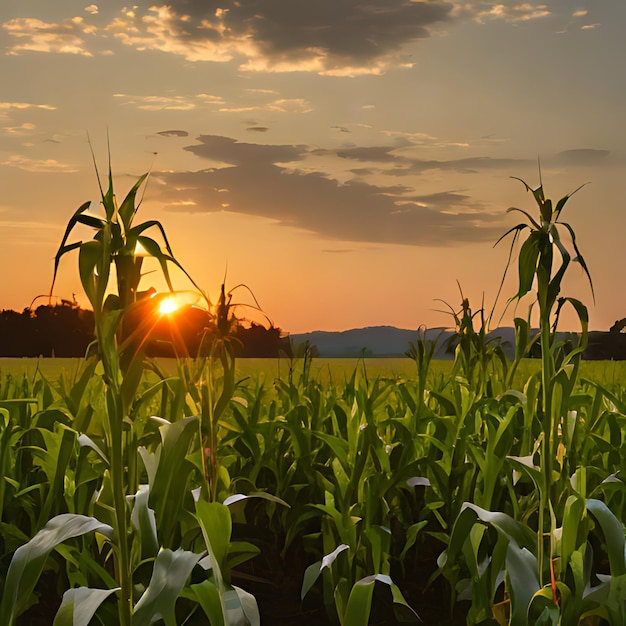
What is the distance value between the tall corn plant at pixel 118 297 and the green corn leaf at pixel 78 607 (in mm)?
116

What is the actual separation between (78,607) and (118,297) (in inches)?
29.6

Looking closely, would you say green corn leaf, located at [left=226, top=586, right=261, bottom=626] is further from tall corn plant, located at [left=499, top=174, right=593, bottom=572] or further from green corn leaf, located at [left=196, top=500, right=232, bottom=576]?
tall corn plant, located at [left=499, top=174, right=593, bottom=572]

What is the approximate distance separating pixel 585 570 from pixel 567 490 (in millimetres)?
255

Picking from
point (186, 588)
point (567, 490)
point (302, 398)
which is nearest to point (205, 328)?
point (186, 588)

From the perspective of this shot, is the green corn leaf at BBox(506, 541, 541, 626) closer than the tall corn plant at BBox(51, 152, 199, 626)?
No

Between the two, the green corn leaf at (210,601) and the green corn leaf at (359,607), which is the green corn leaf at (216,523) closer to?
the green corn leaf at (210,601)

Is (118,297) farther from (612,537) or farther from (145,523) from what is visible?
(612,537)

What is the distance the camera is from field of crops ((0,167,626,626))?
178 centimetres

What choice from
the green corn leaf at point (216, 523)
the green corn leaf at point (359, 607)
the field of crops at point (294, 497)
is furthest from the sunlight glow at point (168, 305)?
the green corn leaf at point (359, 607)

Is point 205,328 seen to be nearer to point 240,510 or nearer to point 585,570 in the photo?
point 240,510

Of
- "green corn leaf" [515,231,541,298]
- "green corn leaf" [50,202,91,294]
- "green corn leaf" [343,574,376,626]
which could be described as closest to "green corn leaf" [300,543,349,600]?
"green corn leaf" [343,574,376,626]

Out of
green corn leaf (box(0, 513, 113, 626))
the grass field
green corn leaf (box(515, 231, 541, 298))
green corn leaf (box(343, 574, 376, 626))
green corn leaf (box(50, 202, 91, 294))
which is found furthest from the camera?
the grass field

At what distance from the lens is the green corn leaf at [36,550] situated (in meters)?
1.79

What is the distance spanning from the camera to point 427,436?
285 centimetres
